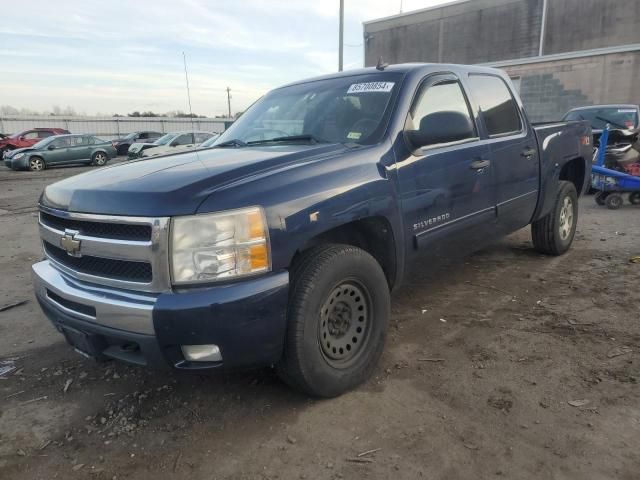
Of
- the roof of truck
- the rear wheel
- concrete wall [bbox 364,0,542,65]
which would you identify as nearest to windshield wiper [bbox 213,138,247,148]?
the roof of truck

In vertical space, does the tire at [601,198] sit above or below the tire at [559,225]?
below

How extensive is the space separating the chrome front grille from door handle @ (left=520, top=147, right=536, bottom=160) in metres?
3.41

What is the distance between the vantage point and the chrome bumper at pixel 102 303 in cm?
229

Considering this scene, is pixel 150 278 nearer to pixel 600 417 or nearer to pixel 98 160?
pixel 600 417

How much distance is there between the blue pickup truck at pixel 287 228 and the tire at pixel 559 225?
1.54 metres

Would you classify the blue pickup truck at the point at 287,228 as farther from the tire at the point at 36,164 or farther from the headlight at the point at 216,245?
the tire at the point at 36,164

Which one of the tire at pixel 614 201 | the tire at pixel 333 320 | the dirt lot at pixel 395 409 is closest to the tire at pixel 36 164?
the dirt lot at pixel 395 409

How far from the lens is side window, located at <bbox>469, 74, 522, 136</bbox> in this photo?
410 cm

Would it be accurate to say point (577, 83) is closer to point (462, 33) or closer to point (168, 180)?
point (462, 33)

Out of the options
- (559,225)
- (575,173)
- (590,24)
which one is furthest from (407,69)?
(590,24)

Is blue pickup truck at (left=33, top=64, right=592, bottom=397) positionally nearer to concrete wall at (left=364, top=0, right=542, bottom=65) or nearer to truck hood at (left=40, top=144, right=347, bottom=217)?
truck hood at (left=40, top=144, right=347, bottom=217)

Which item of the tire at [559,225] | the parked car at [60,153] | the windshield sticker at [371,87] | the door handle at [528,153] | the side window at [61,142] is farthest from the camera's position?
the side window at [61,142]

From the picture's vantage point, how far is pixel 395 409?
2.72 m

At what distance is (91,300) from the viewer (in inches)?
97.2
